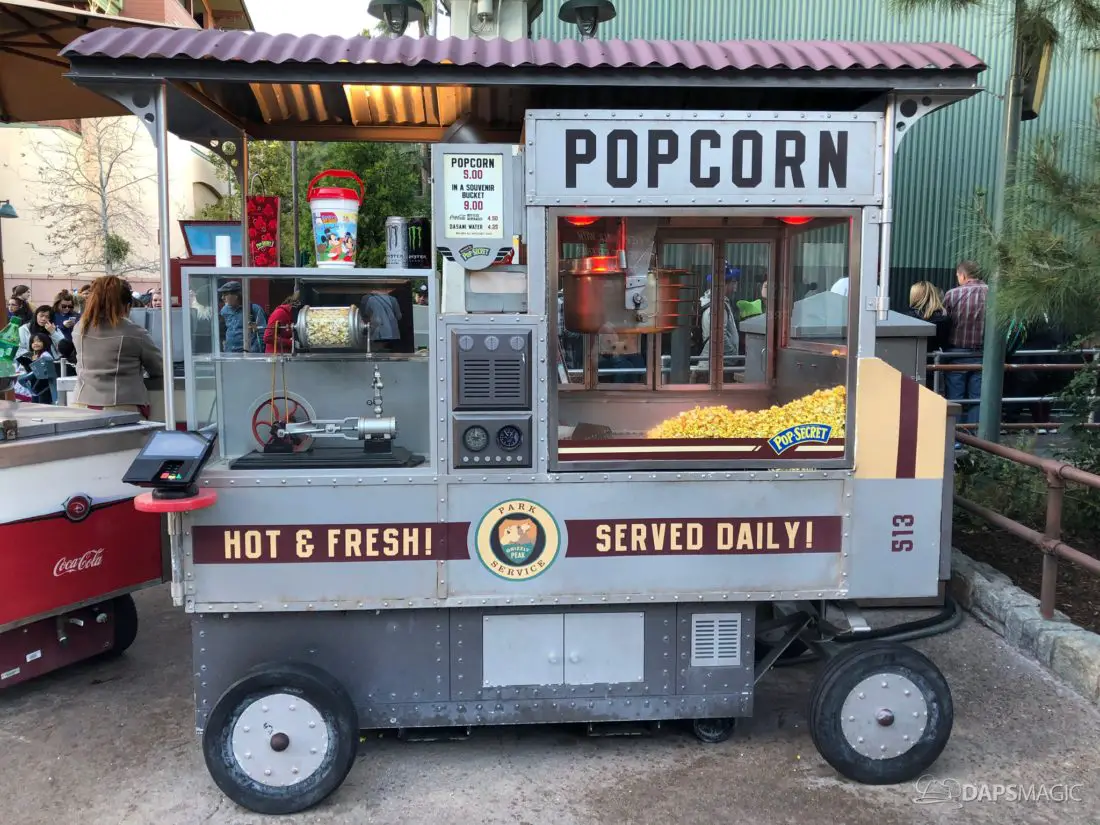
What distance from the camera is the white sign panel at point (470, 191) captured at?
330cm

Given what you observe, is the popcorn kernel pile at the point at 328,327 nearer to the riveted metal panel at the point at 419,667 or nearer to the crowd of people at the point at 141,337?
the crowd of people at the point at 141,337

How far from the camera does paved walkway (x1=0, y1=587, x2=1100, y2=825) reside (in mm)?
3328

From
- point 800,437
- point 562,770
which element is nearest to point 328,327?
point 800,437

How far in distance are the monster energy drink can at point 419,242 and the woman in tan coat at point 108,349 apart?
9.03 feet

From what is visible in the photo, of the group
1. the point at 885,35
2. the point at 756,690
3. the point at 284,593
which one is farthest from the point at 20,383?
the point at 885,35

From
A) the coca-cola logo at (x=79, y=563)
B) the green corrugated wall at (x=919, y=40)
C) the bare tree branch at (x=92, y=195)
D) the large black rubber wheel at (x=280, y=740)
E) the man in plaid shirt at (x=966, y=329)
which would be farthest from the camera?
the bare tree branch at (x=92, y=195)

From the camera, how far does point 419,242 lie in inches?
142

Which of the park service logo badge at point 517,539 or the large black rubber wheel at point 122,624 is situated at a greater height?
the park service logo badge at point 517,539

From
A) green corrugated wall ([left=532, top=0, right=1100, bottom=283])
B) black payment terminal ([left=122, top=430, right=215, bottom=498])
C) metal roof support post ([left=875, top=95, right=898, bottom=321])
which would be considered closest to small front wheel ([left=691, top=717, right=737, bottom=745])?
metal roof support post ([left=875, top=95, right=898, bottom=321])

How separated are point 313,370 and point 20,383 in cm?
720

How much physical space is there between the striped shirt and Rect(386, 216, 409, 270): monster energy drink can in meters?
6.54

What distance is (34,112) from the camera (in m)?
7.64

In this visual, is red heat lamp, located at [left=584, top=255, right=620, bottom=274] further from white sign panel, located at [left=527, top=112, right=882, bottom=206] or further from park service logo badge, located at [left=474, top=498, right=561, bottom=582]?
park service logo badge, located at [left=474, top=498, right=561, bottom=582]

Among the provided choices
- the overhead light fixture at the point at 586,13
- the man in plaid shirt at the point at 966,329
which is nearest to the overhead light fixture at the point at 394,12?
the overhead light fixture at the point at 586,13
